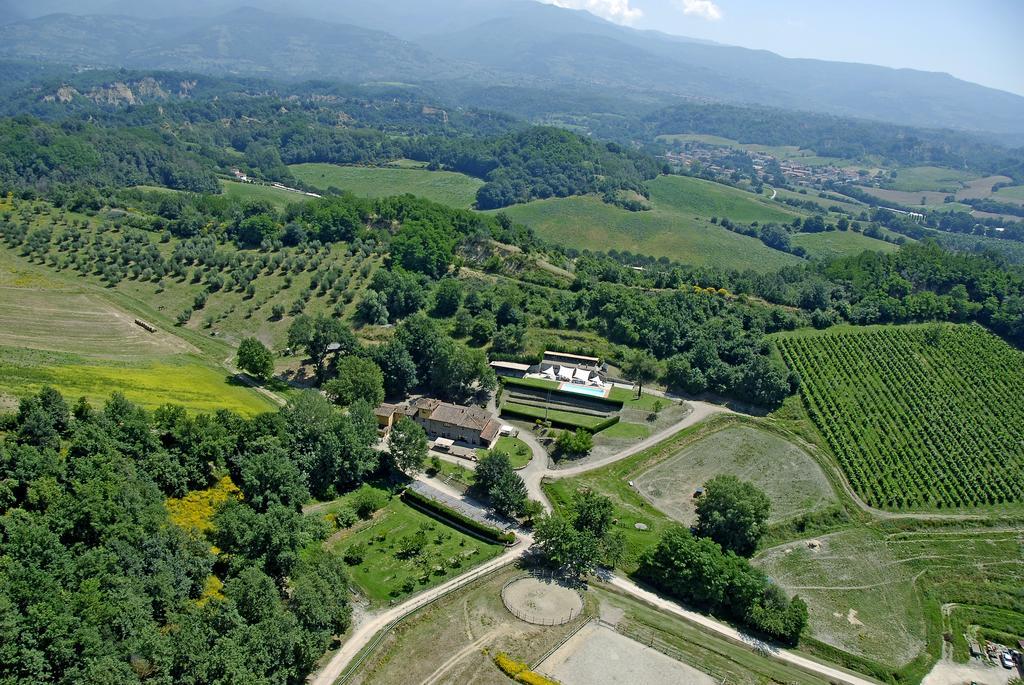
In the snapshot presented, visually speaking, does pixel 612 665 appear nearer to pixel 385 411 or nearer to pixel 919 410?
pixel 385 411

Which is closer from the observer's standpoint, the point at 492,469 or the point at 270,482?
the point at 270,482

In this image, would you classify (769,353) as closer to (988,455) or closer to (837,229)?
(988,455)

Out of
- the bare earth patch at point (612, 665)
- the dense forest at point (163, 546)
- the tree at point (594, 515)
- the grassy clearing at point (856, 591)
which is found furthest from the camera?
the tree at point (594, 515)

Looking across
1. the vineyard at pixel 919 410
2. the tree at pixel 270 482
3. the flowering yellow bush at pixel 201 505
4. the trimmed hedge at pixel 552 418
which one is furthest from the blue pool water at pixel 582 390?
the flowering yellow bush at pixel 201 505

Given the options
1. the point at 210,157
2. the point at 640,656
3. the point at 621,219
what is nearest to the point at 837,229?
the point at 621,219

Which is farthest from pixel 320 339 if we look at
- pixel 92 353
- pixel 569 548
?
pixel 569 548

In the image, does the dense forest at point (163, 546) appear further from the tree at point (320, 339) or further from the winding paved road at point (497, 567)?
the tree at point (320, 339)

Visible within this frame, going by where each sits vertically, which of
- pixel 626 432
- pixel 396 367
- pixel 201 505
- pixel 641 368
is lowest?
pixel 626 432
